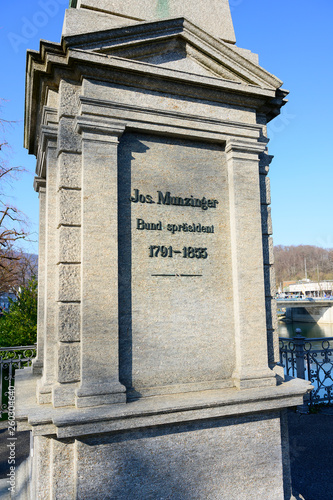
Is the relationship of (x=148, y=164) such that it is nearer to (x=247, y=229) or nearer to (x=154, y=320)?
(x=247, y=229)

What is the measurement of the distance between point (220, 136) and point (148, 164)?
1.12 meters

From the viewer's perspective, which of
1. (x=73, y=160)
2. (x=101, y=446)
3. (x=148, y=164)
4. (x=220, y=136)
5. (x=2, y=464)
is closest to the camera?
(x=101, y=446)

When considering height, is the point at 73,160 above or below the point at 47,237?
above

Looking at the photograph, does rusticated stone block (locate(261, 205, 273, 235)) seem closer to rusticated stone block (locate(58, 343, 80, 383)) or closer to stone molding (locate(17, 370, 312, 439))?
stone molding (locate(17, 370, 312, 439))

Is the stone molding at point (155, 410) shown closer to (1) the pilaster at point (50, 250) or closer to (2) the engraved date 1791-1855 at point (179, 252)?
(1) the pilaster at point (50, 250)

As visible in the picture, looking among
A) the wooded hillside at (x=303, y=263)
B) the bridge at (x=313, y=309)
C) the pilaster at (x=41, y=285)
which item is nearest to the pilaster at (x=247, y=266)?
the pilaster at (x=41, y=285)

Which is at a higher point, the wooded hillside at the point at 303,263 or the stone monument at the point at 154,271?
the wooded hillside at the point at 303,263

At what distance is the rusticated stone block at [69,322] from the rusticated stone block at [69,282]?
0.09 m

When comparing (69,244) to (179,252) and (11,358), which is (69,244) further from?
(11,358)

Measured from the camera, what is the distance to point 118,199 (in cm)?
446

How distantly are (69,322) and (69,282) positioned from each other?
1.43ft

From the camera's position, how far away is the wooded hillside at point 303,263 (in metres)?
123

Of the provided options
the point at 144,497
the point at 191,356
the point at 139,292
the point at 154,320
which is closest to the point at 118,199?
the point at 139,292

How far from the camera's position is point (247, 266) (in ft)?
16.1
